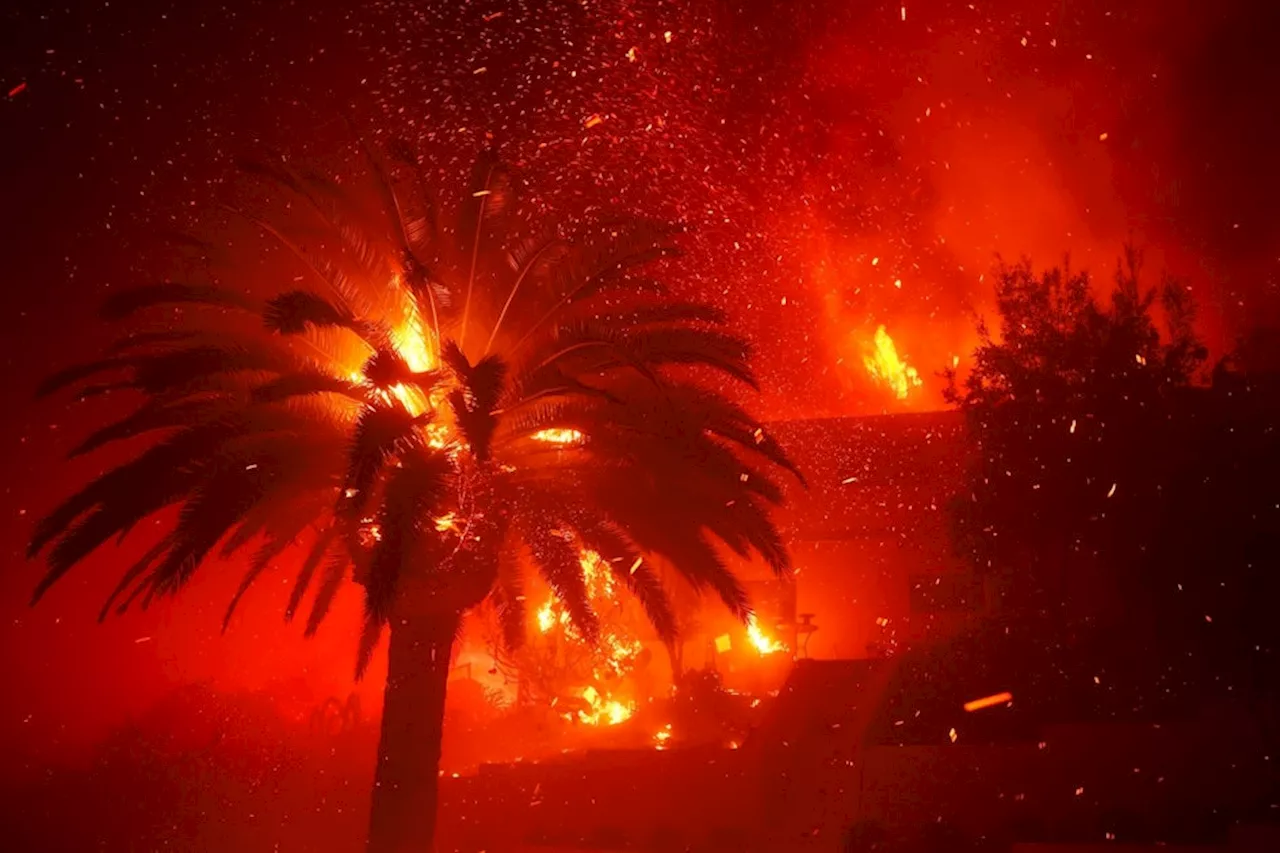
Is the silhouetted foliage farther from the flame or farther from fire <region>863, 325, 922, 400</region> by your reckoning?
fire <region>863, 325, 922, 400</region>

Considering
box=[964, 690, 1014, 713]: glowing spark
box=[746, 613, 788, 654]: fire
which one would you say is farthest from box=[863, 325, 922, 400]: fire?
box=[964, 690, 1014, 713]: glowing spark

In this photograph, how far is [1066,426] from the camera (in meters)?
15.8

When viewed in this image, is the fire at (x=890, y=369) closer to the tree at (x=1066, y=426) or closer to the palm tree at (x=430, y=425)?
the tree at (x=1066, y=426)

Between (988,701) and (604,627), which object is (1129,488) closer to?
(988,701)

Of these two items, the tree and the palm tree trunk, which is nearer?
the palm tree trunk

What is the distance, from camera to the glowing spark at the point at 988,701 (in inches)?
497

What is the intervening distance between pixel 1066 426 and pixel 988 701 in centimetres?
517

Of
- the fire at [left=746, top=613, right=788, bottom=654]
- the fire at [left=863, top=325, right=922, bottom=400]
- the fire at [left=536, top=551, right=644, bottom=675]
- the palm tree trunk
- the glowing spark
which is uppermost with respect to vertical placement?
the fire at [left=863, top=325, right=922, bottom=400]

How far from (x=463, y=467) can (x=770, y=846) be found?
593cm

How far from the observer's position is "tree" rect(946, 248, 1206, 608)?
48.3 ft

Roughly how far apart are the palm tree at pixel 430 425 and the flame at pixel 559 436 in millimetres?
20

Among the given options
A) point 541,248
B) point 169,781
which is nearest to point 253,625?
point 169,781

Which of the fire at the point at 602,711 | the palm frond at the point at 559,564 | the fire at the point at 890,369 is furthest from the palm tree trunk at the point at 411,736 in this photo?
the fire at the point at 890,369

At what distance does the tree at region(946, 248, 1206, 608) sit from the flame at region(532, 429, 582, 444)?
8.75 metres
